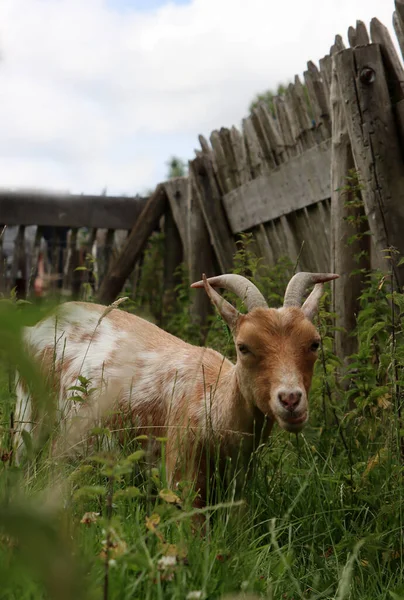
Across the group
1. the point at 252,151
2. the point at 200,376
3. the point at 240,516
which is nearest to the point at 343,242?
the point at 200,376

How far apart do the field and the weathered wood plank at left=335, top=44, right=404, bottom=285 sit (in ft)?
1.36

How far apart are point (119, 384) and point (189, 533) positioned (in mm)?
1891

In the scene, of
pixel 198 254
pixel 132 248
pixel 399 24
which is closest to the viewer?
pixel 399 24

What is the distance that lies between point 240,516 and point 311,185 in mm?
3335

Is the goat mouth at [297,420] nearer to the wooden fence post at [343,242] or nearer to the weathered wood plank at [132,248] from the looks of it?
the wooden fence post at [343,242]

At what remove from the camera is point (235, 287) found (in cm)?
361

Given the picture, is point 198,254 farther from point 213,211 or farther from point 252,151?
point 252,151

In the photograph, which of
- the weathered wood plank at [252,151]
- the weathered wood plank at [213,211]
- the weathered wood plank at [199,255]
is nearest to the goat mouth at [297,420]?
the weathered wood plank at [252,151]

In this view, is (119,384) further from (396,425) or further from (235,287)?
(396,425)

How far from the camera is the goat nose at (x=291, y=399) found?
9.66 ft

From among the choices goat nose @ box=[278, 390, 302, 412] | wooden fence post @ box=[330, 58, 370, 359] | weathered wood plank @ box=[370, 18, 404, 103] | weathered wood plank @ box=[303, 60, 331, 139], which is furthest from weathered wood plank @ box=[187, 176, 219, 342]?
goat nose @ box=[278, 390, 302, 412]

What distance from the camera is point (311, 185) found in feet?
18.2

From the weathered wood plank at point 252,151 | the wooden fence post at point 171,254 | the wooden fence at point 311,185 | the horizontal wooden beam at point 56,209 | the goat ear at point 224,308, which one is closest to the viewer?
the goat ear at point 224,308

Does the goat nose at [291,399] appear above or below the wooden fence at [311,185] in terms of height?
below
